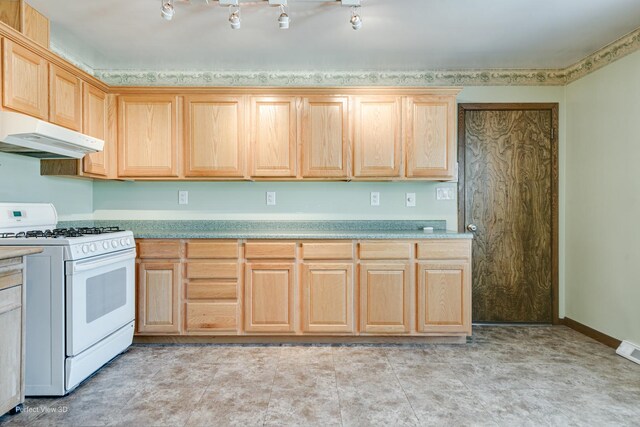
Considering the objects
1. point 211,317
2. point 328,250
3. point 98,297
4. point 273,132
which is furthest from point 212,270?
point 273,132

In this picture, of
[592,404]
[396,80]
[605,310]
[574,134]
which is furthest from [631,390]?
[396,80]

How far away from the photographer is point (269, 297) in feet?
9.98

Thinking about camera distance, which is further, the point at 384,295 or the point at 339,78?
the point at 339,78

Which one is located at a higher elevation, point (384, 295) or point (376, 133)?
point (376, 133)

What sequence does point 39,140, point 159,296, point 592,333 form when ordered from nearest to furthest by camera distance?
point 39,140
point 159,296
point 592,333

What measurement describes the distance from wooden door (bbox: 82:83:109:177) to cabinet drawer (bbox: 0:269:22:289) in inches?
46.4

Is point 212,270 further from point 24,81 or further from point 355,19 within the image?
point 355,19

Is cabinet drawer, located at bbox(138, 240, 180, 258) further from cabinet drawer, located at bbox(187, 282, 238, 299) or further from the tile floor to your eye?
the tile floor

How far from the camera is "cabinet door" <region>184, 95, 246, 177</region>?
324cm

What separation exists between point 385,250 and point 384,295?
1.19 feet

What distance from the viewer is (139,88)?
3213mm

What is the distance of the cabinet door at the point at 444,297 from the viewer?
3035 millimetres

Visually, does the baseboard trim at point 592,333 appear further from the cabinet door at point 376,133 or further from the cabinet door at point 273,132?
the cabinet door at point 273,132

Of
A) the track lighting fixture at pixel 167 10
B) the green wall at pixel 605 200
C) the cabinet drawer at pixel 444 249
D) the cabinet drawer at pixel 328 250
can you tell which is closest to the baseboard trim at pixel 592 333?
the green wall at pixel 605 200
